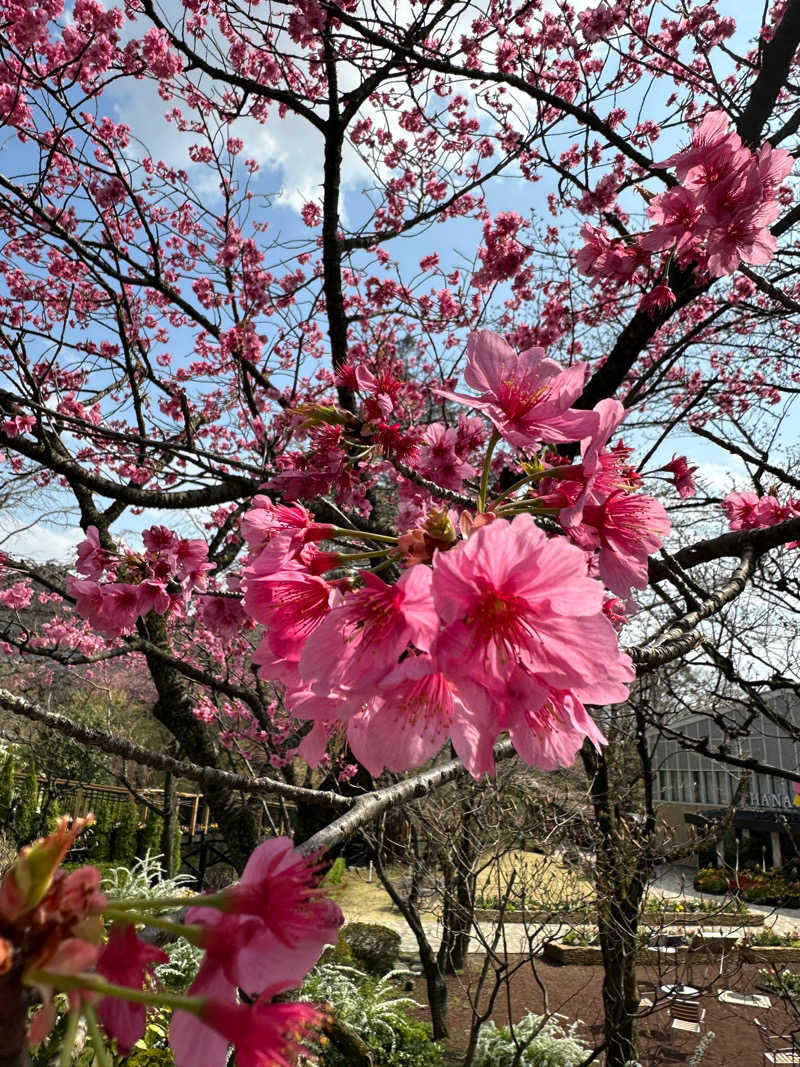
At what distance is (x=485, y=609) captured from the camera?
68 cm

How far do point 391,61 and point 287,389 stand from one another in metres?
2.62

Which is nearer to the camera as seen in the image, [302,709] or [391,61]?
[302,709]

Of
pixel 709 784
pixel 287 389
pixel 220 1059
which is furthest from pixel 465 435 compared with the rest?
pixel 709 784

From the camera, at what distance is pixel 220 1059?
52 centimetres

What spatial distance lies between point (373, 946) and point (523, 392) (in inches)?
376

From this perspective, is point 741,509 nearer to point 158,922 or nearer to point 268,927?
point 268,927

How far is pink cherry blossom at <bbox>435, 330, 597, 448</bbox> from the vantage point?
0.94 metres

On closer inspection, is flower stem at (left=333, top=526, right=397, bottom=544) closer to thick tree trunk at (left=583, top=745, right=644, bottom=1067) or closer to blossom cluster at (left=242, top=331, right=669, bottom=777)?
blossom cluster at (left=242, top=331, right=669, bottom=777)

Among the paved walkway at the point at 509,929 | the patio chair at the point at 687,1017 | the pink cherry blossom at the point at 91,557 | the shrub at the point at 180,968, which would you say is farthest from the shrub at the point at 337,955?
the pink cherry blossom at the point at 91,557

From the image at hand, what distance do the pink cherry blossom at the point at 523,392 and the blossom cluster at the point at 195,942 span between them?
2.01 ft

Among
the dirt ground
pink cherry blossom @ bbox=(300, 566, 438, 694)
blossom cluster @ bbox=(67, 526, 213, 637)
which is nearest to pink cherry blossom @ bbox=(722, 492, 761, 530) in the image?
blossom cluster @ bbox=(67, 526, 213, 637)

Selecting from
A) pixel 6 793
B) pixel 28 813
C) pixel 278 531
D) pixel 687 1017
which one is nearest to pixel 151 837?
pixel 28 813

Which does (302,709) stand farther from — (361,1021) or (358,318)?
(361,1021)

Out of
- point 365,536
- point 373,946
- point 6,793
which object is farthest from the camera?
point 6,793
